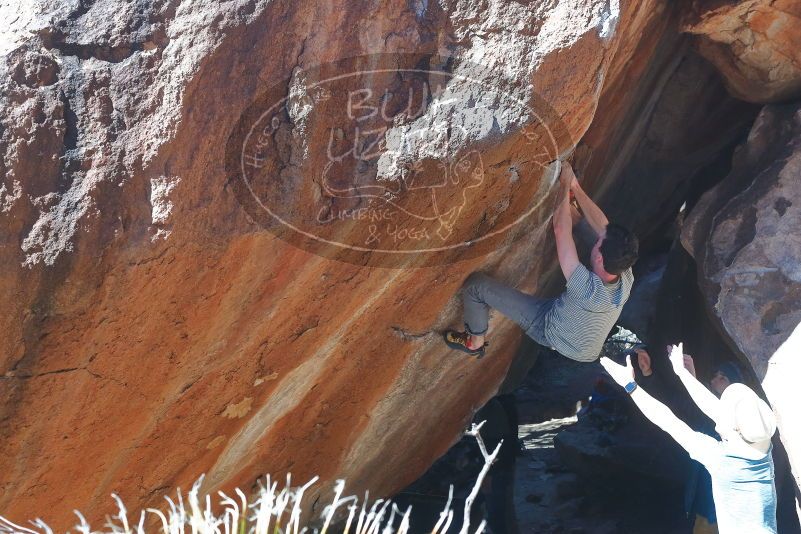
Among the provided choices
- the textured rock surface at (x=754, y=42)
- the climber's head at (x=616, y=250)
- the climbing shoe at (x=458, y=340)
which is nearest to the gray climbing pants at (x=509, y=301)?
the climbing shoe at (x=458, y=340)

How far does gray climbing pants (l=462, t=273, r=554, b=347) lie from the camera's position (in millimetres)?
3350

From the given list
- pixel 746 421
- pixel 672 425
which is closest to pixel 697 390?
pixel 672 425

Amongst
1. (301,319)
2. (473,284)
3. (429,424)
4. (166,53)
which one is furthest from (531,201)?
(429,424)

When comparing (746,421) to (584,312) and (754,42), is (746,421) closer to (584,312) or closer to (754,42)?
(584,312)

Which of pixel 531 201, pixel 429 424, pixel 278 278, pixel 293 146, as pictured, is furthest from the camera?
pixel 429 424

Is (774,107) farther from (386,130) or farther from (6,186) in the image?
(6,186)

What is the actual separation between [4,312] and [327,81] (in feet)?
3.97

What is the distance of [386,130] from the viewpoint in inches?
102

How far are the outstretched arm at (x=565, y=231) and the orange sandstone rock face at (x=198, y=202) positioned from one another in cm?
11

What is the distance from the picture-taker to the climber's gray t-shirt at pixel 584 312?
3037mm

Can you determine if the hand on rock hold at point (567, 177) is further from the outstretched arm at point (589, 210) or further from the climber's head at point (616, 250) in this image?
the climber's head at point (616, 250)

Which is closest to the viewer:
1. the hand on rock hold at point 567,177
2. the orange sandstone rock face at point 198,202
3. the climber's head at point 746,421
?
the orange sandstone rock face at point 198,202

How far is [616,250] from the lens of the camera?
2.93 m

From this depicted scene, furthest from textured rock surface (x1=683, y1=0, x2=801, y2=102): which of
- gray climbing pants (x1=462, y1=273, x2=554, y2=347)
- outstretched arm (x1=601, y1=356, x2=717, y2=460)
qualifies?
outstretched arm (x1=601, y1=356, x2=717, y2=460)
